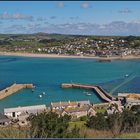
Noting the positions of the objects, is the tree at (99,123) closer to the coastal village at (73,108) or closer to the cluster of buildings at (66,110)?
the coastal village at (73,108)

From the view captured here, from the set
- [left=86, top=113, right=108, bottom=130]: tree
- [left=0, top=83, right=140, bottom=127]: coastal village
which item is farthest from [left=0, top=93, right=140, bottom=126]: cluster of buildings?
[left=86, top=113, right=108, bottom=130]: tree

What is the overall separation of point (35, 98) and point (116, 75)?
9.54 m

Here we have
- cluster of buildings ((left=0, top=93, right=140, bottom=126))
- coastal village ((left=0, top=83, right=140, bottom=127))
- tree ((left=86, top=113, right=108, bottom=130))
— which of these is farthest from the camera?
cluster of buildings ((left=0, top=93, right=140, bottom=126))

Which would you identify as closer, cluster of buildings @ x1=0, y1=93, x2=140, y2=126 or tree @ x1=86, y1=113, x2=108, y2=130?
tree @ x1=86, y1=113, x2=108, y2=130

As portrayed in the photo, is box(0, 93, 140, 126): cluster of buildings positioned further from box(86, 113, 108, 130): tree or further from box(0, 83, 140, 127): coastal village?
box(86, 113, 108, 130): tree

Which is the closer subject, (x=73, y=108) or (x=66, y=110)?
(x=66, y=110)

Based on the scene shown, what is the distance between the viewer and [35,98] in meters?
16.1

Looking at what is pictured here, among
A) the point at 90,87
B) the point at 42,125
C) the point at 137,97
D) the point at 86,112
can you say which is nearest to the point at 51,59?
the point at 90,87

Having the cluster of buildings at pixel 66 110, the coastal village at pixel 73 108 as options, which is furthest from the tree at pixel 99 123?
the cluster of buildings at pixel 66 110

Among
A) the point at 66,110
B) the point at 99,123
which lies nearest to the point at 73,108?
the point at 66,110

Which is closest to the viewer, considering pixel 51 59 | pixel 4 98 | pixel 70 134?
pixel 70 134

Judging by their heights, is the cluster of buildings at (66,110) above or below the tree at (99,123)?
below

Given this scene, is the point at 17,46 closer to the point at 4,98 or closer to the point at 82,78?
the point at 82,78

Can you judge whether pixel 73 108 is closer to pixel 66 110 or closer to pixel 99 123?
pixel 66 110
